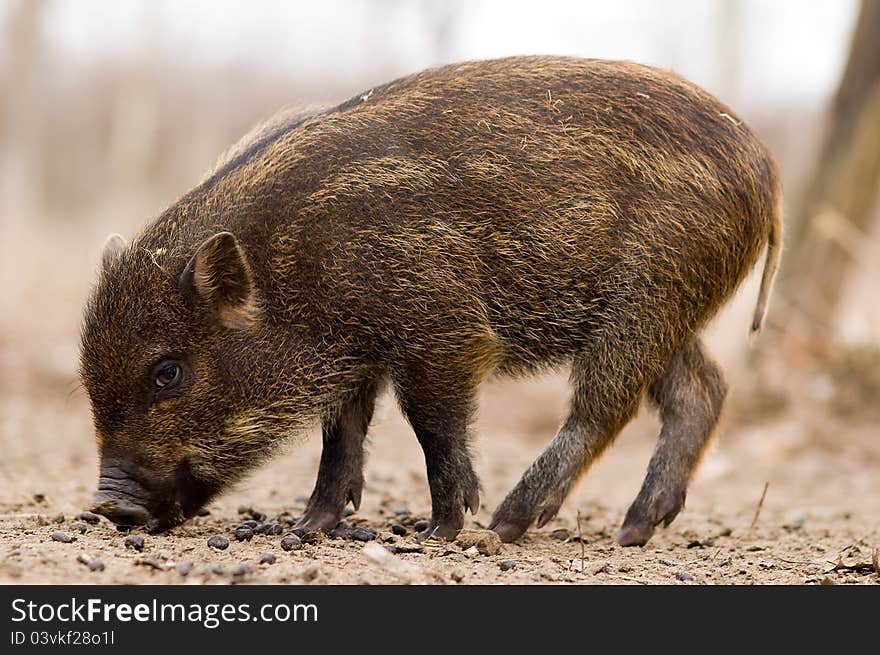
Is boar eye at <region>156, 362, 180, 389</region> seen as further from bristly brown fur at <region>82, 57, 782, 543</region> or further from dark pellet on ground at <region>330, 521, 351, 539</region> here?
dark pellet on ground at <region>330, 521, 351, 539</region>

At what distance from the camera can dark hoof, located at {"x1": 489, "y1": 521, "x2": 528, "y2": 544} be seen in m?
5.47

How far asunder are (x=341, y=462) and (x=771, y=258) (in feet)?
8.47

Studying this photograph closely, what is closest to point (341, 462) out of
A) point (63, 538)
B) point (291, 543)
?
point (291, 543)

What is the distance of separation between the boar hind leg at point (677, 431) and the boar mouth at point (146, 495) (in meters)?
2.18

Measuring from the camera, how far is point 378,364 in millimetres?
5320

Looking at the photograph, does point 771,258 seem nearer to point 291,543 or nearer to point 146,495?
point 291,543

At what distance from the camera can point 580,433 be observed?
5.59 meters

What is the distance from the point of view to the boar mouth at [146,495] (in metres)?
4.93

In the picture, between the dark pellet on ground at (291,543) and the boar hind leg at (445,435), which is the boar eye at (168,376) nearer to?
the dark pellet on ground at (291,543)

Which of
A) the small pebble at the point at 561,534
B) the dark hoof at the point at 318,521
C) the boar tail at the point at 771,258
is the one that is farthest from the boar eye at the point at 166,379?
the boar tail at the point at 771,258

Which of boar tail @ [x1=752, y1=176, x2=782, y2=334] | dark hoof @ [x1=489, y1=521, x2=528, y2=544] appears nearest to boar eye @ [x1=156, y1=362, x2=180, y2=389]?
dark hoof @ [x1=489, y1=521, x2=528, y2=544]

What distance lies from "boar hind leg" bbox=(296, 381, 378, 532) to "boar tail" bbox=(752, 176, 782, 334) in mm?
2212

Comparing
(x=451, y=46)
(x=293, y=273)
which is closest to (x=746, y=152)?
(x=293, y=273)

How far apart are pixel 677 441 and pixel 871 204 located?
18.5ft
